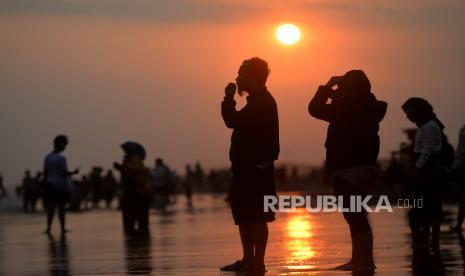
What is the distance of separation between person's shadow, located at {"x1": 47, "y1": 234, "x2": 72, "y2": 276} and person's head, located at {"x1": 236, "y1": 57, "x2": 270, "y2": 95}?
2.52 m

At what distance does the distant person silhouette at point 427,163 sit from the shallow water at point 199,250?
34cm

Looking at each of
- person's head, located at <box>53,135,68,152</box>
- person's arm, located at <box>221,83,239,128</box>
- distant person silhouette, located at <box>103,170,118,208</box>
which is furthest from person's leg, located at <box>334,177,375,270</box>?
distant person silhouette, located at <box>103,170,118,208</box>

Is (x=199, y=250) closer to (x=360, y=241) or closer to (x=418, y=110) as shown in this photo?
(x=418, y=110)

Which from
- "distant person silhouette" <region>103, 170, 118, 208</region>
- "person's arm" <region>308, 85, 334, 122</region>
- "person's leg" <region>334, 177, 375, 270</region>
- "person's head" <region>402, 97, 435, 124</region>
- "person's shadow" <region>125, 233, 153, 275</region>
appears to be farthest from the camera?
A: "distant person silhouette" <region>103, 170, 118, 208</region>

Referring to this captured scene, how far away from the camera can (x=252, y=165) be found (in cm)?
1225

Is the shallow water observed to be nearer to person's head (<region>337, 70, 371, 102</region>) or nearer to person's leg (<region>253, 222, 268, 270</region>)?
person's leg (<region>253, 222, 268, 270</region>)

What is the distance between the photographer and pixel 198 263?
13.8m

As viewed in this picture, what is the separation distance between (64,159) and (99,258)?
29.1 ft

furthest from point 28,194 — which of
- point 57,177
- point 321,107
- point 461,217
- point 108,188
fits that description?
point 321,107

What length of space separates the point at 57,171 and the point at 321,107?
12.4m

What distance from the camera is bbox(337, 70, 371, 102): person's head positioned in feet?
40.2

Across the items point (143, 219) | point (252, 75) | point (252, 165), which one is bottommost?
point (143, 219)

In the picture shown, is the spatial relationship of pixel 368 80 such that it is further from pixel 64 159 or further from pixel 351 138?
pixel 64 159

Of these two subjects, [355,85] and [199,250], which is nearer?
[355,85]
